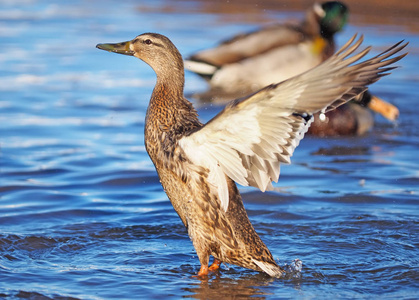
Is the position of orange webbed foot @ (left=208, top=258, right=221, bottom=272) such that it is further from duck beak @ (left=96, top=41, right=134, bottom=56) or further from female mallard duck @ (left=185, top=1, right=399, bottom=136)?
female mallard duck @ (left=185, top=1, right=399, bottom=136)

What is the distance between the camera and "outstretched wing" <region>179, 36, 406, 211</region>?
370 cm

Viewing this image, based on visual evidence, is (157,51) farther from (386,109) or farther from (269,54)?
(269,54)

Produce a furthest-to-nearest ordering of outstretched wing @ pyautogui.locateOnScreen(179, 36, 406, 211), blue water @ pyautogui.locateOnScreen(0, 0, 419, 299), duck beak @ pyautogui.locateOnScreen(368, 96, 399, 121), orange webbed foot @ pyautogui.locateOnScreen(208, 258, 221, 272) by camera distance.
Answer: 1. duck beak @ pyautogui.locateOnScreen(368, 96, 399, 121)
2. orange webbed foot @ pyautogui.locateOnScreen(208, 258, 221, 272)
3. blue water @ pyautogui.locateOnScreen(0, 0, 419, 299)
4. outstretched wing @ pyautogui.locateOnScreen(179, 36, 406, 211)

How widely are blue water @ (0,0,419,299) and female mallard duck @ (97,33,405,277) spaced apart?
29 centimetres

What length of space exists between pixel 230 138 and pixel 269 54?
249 inches

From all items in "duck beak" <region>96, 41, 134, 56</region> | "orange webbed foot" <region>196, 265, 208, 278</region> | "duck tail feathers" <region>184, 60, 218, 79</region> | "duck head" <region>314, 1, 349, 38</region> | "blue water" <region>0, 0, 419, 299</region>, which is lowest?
"orange webbed foot" <region>196, 265, 208, 278</region>

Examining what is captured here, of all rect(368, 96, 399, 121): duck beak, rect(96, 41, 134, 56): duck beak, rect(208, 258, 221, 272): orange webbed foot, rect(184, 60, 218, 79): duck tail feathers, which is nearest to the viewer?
rect(208, 258, 221, 272): orange webbed foot

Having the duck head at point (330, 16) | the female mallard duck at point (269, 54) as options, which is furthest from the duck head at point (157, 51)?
the duck head at point (330, 16)

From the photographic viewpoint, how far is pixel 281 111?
3.77m

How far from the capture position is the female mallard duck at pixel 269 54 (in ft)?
32.2

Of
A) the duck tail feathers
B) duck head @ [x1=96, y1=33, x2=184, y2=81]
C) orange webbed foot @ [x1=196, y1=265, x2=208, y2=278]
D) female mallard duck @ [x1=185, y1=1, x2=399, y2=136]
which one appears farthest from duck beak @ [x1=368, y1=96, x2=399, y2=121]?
orange webbed foot @ [x1=196, y1=265, x2=208, y2=278]

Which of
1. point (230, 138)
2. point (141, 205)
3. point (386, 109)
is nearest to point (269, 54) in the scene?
point (386, 109)

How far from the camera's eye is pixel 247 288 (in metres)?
4.29

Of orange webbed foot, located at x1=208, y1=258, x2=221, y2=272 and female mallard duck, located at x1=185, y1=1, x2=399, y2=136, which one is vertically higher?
female mallard duck, located at x1=185, y1=1, x2=399, y2=136
